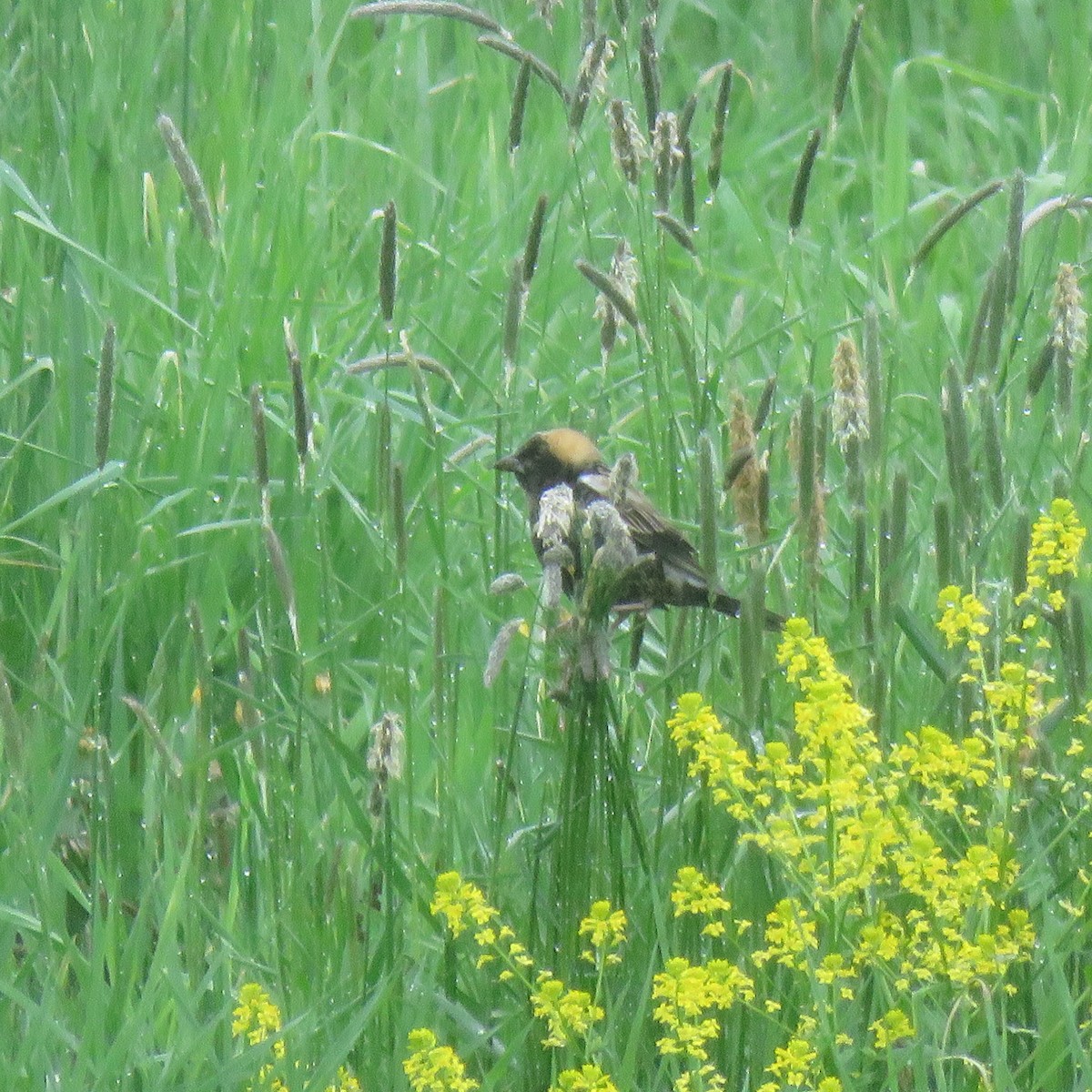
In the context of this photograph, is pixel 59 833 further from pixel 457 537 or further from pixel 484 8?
pixel 484 8

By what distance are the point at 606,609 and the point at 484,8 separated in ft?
11.9

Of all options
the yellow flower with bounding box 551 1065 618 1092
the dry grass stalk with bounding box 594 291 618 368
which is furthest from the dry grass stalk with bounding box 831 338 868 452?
the yellow flower with bounding box 551 1065 618 1092

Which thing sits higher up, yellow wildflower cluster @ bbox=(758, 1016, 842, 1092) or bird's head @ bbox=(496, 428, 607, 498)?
bird's head @ bbox=(496, 428, 607, 498)

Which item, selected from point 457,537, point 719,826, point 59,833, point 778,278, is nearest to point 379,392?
point 457,537

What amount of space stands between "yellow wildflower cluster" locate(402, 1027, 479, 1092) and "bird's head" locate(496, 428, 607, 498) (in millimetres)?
1362

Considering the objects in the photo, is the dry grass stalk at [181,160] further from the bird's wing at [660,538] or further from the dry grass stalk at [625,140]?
the bird's wing at [660,538]

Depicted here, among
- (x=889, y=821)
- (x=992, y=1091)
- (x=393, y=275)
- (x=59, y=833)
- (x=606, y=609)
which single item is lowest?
(x=59, y=833)

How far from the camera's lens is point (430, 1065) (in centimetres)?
219

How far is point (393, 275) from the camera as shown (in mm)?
2711

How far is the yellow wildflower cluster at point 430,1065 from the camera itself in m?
2.13

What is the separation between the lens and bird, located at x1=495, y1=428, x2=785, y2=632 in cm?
308

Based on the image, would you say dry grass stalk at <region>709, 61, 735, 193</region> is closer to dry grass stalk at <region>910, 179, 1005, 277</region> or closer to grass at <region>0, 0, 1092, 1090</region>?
grass at <region>0, 0, 1092, 1090</region>

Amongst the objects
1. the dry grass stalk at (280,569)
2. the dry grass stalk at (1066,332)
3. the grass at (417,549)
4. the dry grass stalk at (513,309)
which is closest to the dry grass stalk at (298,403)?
the grass at (417,549)

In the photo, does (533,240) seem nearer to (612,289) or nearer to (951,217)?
(612,289)
